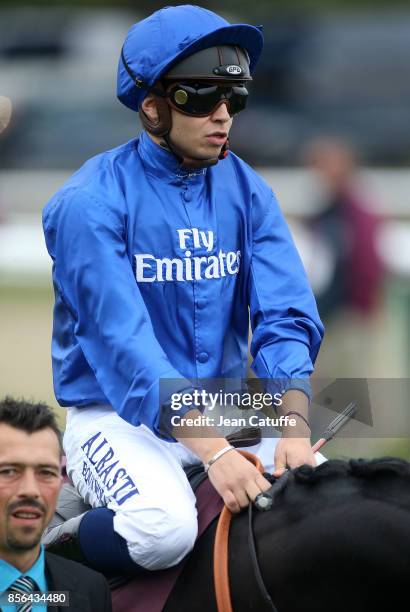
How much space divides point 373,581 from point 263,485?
43cm

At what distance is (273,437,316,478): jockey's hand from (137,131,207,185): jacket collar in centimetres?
86

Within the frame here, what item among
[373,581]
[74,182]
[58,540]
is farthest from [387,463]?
[74,182]

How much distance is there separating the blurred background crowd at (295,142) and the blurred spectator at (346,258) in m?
0.01

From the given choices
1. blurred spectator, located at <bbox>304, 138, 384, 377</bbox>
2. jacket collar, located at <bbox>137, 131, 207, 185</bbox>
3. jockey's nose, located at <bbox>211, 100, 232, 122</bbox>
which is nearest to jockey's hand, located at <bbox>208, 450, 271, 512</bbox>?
jacket collar, located at <bbox>137, 131, 207, 185</bbox>

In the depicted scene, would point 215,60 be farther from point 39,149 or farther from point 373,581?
point 39,149

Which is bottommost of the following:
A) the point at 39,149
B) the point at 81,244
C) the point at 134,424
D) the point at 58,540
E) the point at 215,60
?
the point at 39,149

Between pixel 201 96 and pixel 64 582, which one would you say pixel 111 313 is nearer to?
pixel 201 96

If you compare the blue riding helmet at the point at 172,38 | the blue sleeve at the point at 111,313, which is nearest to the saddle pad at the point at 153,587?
the blue sleeve at the point at 111,313

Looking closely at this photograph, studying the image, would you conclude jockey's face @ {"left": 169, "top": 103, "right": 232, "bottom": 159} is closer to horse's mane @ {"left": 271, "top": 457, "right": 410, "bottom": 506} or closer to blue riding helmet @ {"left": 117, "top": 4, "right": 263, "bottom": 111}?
blue riding helmet @ {"left": 117, "top": 4, "right": 263, "bottom": 111}

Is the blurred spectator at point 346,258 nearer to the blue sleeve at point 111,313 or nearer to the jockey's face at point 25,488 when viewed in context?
the blue sleeve at point 111,313

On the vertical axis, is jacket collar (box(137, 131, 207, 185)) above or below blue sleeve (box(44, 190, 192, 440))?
above

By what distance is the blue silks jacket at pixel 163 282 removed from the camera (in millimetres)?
4031

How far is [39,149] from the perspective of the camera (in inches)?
784

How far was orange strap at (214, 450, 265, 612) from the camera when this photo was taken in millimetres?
3758
